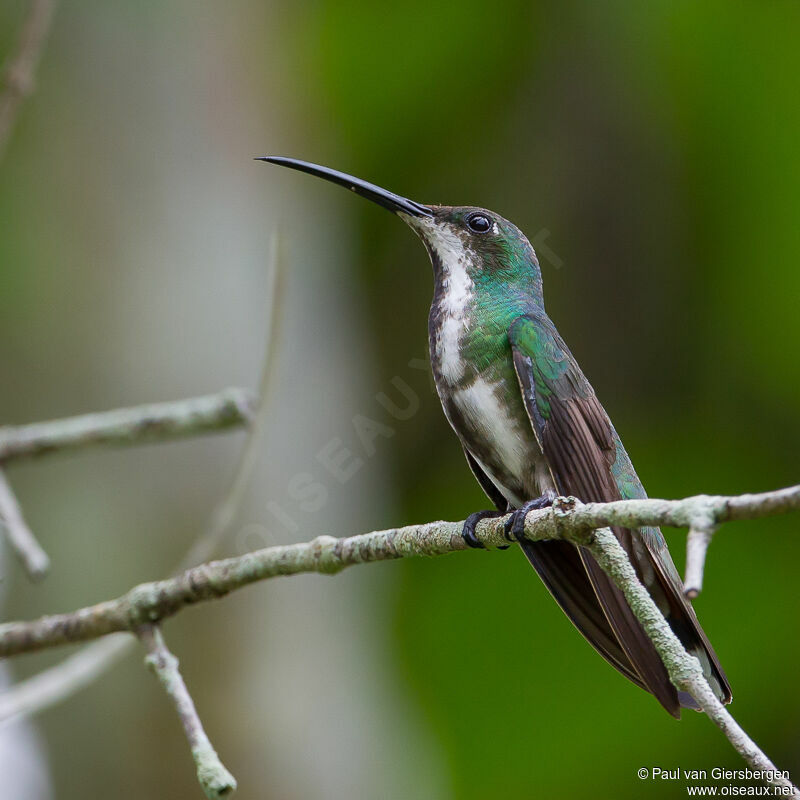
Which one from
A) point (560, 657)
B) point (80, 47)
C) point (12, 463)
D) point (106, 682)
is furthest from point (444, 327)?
point (80, 47)

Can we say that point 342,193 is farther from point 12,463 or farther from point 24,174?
point 12,463

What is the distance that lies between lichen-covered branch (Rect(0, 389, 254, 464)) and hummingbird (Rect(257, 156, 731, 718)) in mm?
693

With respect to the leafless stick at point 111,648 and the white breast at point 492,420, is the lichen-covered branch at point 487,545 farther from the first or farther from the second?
the white breast at point 492,420

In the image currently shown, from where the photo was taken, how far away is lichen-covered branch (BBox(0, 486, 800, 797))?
1.39 m

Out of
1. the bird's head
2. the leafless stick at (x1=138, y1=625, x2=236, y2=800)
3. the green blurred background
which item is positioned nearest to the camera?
the leafless stick at (x1=138, y1=625, x2=236, y2=800)

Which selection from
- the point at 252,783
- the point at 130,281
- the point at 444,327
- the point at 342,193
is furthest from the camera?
the point at 342,193

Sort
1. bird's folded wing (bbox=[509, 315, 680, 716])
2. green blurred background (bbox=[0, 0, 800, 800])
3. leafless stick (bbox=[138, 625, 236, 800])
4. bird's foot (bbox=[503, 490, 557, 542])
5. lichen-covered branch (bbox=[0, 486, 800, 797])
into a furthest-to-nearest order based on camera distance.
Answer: green blurred background (bbox=[0, 0, 800, 800])
bird's folded wing (bbox=[509, 315, 680, 716])
bird's foot (bbox=[503, 490, 557, 542])
leafless stick (bbox=[138, 625, 236, 800])
lichen-covered branch (bbox=[0, 486, 800, 797])

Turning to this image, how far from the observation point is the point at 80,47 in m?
5.68

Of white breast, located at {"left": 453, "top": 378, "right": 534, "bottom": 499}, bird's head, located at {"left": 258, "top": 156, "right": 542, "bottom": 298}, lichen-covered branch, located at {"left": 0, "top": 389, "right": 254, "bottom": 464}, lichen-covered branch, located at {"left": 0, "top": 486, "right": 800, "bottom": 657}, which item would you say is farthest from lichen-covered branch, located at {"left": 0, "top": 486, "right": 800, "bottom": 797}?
bird's head, located at {"left": 258, "top": 156, "right": 542, "bottom": 298}

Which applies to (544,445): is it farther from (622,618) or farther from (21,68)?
(21,68)

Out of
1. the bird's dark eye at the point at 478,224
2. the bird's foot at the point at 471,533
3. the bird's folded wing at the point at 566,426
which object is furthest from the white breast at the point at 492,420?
the bird's dark eye at the point at 478,224

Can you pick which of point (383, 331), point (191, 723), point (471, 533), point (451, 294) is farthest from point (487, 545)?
point (383, 331)

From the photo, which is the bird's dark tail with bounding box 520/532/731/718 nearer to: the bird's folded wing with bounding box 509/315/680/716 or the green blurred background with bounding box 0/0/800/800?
the bird's folded wing with bounding box 509/315/680/716

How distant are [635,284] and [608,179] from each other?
655mm
